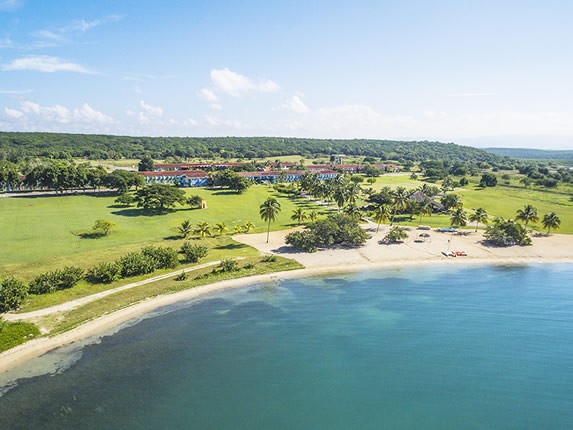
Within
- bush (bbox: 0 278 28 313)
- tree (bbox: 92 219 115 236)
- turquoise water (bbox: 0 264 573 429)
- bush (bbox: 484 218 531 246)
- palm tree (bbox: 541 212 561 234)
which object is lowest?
turquoise water (bbox: 0 264 573 429)

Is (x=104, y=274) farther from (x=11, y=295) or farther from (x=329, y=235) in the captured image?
(x=329, y=235)

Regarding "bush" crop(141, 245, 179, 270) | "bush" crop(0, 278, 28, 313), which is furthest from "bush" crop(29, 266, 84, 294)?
"bush" crop(141, 245, 179, 270)

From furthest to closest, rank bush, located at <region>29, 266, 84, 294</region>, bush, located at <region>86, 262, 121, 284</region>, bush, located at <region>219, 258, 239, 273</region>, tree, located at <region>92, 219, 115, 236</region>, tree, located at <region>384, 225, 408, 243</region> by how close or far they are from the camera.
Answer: tree, located at <region>384, 225, 408, 243</region>, tree, located at <region>92, 219, 115, 236</region>, bush, located at <region>219, 258, 239, 273</region>, bush, located at <region>86, 262, 121, 284</region>, bush, located at <region>29, 266, 84, 294</region>

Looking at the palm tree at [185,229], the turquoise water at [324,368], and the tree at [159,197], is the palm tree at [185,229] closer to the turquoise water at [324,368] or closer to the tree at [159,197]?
the tree at [159,197]

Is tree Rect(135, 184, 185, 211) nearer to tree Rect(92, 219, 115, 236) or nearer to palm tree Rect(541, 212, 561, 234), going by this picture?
tree Rect(92, 219, 115, 236)

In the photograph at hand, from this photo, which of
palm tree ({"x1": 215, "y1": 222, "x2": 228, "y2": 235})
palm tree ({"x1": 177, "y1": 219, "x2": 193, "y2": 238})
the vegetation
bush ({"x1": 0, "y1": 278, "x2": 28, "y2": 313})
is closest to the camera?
bush ({"x1": 0, "y1": 278, "x2": 28, "y2": 313})

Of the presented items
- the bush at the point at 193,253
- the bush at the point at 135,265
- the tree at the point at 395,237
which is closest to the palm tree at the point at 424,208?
the tree at the point at 395,237
